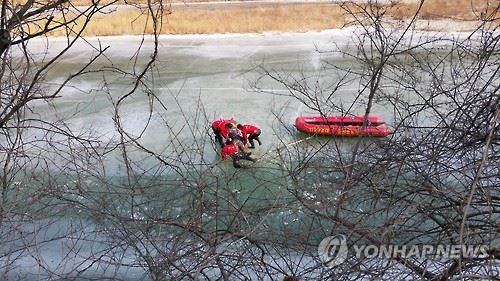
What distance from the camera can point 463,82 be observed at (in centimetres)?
348

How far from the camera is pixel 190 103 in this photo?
901 centimetres

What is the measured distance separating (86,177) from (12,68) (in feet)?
4.16

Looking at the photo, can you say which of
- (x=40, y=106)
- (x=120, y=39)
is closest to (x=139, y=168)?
(x=40, y=106)

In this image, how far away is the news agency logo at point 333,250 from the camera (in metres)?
2.68

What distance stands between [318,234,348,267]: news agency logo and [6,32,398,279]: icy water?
32 centimetres

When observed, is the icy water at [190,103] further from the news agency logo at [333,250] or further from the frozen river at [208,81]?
A: the news agency logo at [333,250]

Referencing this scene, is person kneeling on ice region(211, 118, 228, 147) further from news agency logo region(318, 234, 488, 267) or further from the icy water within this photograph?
news agency logo region(318, 234, 488, 267)

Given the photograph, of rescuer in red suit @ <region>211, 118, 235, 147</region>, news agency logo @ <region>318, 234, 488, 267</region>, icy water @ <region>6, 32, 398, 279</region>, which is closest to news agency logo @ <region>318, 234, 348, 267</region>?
news agency logo @ <region>318, 234, 488, 267</region>

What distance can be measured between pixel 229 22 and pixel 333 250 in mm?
12230

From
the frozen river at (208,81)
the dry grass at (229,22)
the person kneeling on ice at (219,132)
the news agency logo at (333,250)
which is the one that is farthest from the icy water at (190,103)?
the dry grass at (229,22)

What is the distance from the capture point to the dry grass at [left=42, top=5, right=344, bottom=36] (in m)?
14.0

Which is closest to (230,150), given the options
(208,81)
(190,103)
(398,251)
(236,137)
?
(236,137)

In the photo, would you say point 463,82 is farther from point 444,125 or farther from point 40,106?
point 40,106

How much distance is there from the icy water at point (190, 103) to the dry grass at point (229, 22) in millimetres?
530
